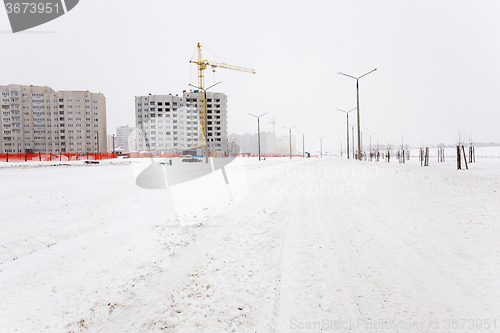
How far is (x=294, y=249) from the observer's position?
514 centimetres

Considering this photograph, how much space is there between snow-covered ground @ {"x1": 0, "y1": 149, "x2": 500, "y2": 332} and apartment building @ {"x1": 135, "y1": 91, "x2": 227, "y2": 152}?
4632 inches

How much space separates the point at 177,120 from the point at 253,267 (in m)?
135

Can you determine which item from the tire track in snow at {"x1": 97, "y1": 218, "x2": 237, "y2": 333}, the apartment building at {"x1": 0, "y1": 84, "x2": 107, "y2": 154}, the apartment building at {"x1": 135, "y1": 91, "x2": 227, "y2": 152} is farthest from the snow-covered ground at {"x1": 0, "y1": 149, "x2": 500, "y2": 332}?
the apartment building at {"x1": 0, "y1": 84, "x2": 107, "y2": 154}

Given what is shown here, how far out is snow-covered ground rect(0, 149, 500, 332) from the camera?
3059 mm

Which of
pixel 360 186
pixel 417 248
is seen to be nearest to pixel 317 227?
pixel 417 248

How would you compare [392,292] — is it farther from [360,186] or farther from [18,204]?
[18,204]

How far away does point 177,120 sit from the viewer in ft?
433

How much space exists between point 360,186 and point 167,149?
121890 millimetres

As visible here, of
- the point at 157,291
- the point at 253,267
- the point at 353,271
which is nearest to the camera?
the point at 157,291

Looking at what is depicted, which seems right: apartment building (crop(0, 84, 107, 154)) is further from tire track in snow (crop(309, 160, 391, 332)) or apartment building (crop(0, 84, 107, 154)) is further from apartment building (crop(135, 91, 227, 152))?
tire track in snow (crop(309, 160, 391, 332))

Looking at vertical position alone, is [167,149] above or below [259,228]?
above

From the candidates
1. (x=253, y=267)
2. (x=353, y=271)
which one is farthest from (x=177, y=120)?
(x=353, y=271)

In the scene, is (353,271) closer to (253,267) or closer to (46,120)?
(253,267)

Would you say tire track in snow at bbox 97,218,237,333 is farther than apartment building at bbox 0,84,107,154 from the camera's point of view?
No
